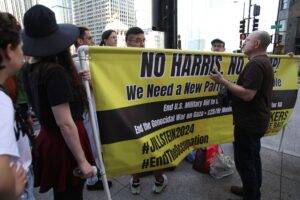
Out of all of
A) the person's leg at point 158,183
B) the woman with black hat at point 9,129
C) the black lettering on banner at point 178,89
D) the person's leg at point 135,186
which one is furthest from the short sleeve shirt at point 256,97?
the woman with black hat at point 9,129

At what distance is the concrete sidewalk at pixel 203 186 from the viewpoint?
309 cm

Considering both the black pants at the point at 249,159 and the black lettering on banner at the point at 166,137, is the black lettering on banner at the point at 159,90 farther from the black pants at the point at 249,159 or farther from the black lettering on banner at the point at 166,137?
the black pants at the point at 249,159

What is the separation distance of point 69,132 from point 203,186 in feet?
7.25

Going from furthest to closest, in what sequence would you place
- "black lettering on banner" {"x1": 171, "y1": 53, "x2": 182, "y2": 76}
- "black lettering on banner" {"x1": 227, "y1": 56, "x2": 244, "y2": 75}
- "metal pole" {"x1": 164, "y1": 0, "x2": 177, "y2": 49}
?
"metal pole" {"x1": 164, "y1": 0, "x2": 177, "y2": 49}
"black lettering on banner" {"x1": 227, "y1": 56, "x2": 244, "y2": 75}
"black lettering on banner" {"x1": 171, "y1": 53, "x2": 182, "y2": 76}

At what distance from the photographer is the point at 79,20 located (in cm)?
2500

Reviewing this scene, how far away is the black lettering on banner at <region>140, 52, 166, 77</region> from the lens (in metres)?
2.25

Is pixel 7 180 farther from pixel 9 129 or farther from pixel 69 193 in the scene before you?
pixel 69 193

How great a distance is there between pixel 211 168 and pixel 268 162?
1032 mm

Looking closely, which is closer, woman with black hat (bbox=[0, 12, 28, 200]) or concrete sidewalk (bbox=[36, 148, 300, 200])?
woman with black hat (bbox=[0, 12, 28, 200])

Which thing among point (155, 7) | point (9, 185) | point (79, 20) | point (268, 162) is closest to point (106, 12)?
point (79, 20)

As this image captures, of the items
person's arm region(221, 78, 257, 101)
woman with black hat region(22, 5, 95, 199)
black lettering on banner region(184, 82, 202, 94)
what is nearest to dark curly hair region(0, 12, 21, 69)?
woman with black hat region(22, 5, 95, 199)

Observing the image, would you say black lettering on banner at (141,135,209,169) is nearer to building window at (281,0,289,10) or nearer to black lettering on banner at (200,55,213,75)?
black lettering on banner at (200,55,213,75)

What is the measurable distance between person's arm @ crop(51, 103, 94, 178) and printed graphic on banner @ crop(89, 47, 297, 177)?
338mm

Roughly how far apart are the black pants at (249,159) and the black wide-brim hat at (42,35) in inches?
77.0
